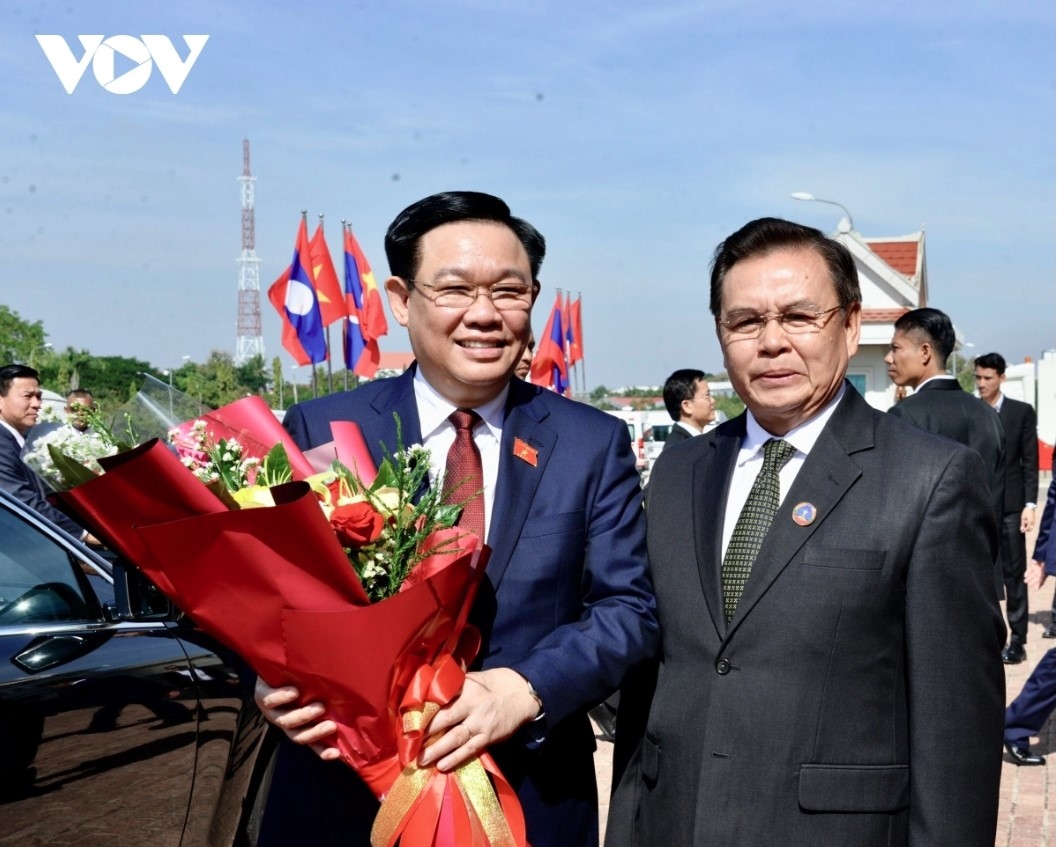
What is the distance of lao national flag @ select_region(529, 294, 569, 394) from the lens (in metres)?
20.1

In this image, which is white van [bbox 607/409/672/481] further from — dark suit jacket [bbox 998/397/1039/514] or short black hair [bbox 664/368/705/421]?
short black hair [bbox 664/368/705/421]

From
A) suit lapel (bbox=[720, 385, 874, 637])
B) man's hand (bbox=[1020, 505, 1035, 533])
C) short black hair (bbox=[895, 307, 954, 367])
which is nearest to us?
suit lapel (bbox=[720, 385, 874, 637])

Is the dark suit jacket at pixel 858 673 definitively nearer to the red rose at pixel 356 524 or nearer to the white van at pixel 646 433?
the red rose at pixel 356 524

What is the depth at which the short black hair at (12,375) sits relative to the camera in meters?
7.56

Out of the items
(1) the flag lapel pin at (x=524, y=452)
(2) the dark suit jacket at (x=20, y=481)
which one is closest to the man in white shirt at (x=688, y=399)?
(2) the dark suit jacket at (x=20, y=481)

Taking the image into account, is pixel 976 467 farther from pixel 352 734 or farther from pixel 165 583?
pixel 165 583

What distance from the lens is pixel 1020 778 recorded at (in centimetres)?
591

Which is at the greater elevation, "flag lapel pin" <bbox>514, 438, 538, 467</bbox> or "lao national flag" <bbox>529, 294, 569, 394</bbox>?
"flag lapel pin" <bbox>514, 438, 538, 467</bbox>

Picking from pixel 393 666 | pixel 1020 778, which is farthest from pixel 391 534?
pixel 1020 778

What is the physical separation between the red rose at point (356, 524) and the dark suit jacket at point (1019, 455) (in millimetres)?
7861

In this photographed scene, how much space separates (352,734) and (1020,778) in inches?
183

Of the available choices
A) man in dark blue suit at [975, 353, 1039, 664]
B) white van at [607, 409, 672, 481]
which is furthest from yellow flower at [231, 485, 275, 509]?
white van at [607, 409, 672, 481]

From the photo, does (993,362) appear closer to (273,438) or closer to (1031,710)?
(1031,710)

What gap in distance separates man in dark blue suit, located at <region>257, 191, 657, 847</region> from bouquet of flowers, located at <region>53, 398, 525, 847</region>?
0.37 ft
